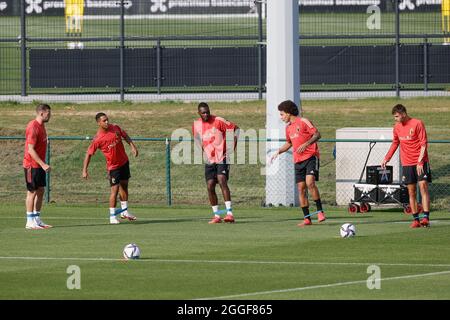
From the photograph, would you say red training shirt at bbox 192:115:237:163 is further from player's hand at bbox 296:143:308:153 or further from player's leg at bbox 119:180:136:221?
player's leg at bbox 119:180:136:221

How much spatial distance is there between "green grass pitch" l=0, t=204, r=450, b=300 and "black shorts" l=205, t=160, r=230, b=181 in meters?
0.86

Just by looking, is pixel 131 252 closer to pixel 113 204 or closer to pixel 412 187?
pixel 113 204

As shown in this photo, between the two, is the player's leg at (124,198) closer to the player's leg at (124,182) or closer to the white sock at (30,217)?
the player's leg at (124,182)

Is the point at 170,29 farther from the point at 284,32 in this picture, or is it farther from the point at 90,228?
the point at 90,228

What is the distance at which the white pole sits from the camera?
26859mm

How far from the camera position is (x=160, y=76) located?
3709 cm

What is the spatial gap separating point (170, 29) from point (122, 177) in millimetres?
19307

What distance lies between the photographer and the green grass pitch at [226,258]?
15.3 meters

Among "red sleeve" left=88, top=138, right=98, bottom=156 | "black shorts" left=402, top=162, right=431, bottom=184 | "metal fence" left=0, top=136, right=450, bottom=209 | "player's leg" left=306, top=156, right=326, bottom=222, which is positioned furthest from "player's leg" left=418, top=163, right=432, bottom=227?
"red sleeve" left=88, top=138, right=98, bottom=156

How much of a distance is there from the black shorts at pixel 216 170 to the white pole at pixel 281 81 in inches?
159

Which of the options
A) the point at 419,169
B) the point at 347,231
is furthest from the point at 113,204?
the point at 419,169

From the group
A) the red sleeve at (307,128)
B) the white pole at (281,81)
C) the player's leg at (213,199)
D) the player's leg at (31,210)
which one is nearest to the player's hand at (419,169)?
the red sleeve at (307,128)

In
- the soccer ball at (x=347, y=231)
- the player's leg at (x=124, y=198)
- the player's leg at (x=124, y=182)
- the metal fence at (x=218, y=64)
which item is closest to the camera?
the soccer ball at (x=347, y=231)
